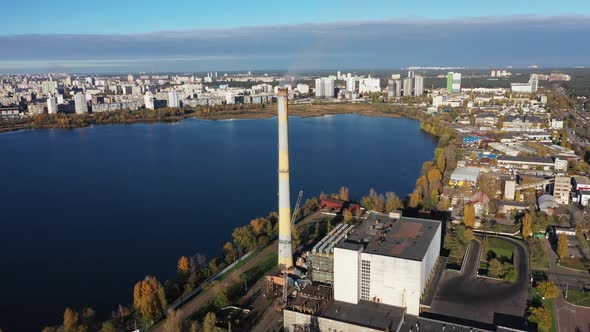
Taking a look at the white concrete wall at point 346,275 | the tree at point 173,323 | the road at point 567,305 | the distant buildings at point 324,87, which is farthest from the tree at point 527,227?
the distant buildings at point 324,87

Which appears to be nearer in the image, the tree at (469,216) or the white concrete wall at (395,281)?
the white concrete wall at (395,281)

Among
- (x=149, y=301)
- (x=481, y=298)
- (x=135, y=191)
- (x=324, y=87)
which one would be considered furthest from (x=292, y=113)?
(x=149, y=301)

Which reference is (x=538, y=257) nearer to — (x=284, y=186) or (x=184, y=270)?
(x=284, y=186)

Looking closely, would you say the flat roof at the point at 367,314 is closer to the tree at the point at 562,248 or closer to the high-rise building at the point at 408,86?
the tree at the point at 562,248

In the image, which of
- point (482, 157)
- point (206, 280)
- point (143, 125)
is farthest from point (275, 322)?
point (143, 125)

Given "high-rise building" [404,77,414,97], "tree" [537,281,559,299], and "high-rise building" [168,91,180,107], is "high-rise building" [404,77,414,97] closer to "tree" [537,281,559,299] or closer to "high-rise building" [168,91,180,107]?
"high-rise building" [168,91,180,107]
